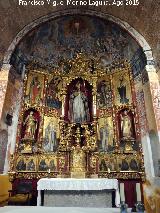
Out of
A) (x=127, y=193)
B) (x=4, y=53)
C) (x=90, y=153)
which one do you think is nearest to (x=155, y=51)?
(x=90, y=153)

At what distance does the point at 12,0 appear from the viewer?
9484 mm

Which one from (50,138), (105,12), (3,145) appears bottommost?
(3,145)

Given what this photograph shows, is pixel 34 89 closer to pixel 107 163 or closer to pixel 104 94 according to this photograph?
pixel 104 94

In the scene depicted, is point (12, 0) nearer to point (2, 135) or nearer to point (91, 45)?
point (91, 45)

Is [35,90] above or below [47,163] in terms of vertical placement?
above

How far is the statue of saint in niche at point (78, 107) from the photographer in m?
10.1

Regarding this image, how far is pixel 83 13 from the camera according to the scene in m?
10.8

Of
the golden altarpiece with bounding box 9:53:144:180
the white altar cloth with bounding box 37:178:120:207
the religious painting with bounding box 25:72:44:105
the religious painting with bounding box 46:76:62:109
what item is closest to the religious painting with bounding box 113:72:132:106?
the golden altarpiece with bounding box 9:53:144:180

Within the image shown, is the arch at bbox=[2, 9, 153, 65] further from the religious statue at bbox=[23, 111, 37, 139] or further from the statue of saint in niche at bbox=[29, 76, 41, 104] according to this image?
the religious statue at bbox=[23, 111, 37, 139]

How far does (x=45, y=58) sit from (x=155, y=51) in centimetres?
542

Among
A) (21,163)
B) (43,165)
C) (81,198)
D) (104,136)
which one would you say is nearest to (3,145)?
(21,163)

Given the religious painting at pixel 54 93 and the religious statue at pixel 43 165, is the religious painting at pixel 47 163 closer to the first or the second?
the religious statue at pixel 43 165

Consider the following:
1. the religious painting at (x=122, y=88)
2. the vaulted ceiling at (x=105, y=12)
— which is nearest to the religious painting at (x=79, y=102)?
the religious painting at (x=122, y=88)

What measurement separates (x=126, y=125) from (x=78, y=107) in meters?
2.37
